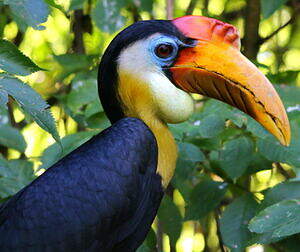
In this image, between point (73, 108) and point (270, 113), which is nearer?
point (270, 113)

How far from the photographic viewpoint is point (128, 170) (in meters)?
2.45

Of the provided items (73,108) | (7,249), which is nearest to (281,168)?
(73,108)

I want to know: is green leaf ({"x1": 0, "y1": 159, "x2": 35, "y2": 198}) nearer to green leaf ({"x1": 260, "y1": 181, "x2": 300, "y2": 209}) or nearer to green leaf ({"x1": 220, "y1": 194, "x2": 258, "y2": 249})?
green leaf ({"x1": 220, "y1": 194, "x2": 258, "y2": 249})

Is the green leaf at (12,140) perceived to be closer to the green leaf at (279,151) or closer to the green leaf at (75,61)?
the green leaf at (75,61)

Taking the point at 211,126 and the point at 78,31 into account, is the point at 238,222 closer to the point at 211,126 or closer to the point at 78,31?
the point at 211,126

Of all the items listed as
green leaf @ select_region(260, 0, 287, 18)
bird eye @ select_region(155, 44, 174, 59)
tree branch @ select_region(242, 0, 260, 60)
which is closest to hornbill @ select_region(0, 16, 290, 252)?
bird eye @ select_region(155, 44, 174, 59)

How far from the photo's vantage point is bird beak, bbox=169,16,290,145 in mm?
2496

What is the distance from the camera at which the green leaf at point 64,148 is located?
2.99 metres

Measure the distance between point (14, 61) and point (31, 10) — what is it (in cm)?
16

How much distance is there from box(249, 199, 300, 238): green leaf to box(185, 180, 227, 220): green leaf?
54 centimetres

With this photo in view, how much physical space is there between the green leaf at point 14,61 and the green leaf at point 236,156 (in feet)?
3.23

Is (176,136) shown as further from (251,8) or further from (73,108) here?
(251,8)

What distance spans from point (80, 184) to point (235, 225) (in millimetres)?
783

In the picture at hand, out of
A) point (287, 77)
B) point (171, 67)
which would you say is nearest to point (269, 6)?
point (287, 77)
